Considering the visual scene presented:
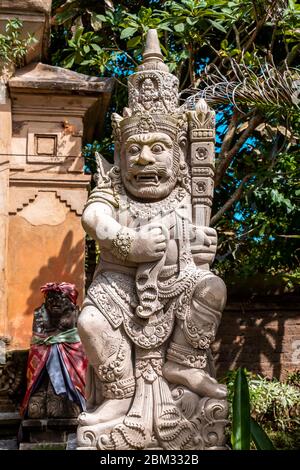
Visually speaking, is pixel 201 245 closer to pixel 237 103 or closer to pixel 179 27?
pixel 237 103

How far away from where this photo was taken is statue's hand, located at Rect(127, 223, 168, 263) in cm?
590

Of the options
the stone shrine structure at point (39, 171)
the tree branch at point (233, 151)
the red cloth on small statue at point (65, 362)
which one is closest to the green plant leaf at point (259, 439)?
the red cloth on small statue at point (65, 362)

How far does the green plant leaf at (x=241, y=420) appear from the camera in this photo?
4.80m

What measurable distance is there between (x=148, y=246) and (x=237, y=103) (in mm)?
3704

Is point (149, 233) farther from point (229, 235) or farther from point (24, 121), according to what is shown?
point (229, 235)

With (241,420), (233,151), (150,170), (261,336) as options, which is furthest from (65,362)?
(261,336)

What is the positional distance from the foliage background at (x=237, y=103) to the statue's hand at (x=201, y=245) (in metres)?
2.87

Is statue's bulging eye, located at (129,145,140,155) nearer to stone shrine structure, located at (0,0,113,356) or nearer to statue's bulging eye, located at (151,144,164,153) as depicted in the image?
statue's bulging eye, located at (151,144,164,153)

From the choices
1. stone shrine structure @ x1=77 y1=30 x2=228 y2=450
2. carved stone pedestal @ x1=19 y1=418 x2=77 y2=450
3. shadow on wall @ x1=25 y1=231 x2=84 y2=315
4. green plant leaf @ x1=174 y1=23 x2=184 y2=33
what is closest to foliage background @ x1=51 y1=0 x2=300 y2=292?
green plant leaf @ x1=174 y1=23 x2=184 y2=33

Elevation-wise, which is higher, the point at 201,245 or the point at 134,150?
the point at 134,150

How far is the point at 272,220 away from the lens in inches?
405

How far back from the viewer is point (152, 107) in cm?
633

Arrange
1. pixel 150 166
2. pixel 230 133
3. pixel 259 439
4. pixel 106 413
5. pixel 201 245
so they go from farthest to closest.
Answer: pixel 230 133 → pixel 150 166 → pixel 201 245 → pixel 106 413 → pixel 259 439

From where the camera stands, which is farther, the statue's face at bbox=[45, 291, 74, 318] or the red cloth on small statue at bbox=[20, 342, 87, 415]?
the statue's face at bbox=[45, 291, 74, 318]
